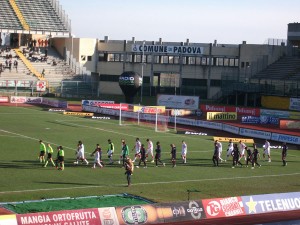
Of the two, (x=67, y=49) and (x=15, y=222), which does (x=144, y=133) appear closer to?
(x=15, y=222)

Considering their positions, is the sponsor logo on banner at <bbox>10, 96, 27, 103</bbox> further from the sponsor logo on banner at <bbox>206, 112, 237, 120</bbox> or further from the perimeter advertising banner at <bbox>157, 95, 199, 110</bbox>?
the sponsor logo on banner at <bbox>206, 112, 237, 120</bbox>

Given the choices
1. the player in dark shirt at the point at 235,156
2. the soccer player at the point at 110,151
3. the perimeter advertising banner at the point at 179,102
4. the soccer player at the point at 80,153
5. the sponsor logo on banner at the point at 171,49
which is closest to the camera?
the soccer player at the point at 80,153

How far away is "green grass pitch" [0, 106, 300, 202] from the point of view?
33062 mm

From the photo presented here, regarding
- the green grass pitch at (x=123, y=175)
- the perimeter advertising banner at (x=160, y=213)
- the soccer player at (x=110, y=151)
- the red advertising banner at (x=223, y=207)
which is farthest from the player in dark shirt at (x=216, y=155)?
the perimeter advertising banner at (x=160, y=213)

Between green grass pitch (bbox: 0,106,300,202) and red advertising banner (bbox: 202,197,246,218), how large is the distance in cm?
417

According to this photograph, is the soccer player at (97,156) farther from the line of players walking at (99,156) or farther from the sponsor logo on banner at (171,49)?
the sponsor logo on banner at (171,49)

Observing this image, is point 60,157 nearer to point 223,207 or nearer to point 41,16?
point 223,207

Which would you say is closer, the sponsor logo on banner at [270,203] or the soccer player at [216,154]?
the sponsor logo on banner at [270,203]

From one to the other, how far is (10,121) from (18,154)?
775 inches

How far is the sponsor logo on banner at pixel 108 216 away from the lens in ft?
81.5

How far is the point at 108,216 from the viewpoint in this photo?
25031mm

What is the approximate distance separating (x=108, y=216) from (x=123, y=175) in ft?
40.8

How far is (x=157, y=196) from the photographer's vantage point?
32.2 m

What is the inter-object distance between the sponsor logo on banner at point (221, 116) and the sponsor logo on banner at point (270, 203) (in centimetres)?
3945
